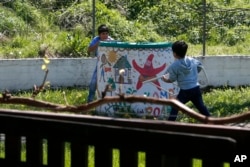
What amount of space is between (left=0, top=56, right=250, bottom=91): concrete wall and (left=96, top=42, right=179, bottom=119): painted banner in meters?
2.80

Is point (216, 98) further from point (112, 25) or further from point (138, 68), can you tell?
point (112, 25)

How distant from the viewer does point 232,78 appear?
14984 millimetres

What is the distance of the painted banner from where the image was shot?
1141cm

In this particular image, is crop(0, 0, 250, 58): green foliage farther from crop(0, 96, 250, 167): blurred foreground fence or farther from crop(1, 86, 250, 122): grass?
crop(0, 96, 250, 167): blurred foreground fence

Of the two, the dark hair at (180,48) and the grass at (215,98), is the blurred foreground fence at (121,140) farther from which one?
the grass at (215,98)

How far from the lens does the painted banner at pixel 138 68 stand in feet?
37.4

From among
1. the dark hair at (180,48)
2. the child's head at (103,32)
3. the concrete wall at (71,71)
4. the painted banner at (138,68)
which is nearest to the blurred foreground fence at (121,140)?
the dark hair at (180,48)

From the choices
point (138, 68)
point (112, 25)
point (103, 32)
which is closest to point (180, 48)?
point (138, 68)

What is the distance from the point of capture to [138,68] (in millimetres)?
11617

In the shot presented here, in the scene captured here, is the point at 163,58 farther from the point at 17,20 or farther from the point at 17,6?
the point at 17,6

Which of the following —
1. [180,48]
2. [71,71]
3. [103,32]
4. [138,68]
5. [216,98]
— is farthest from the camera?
[71,71]

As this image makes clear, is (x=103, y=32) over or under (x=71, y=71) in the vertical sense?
over

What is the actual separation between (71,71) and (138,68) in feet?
10.7

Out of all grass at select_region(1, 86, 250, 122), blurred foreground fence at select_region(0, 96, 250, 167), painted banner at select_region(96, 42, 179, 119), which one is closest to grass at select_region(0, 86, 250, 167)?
grass at select_region(1, 86, 250, 122)
